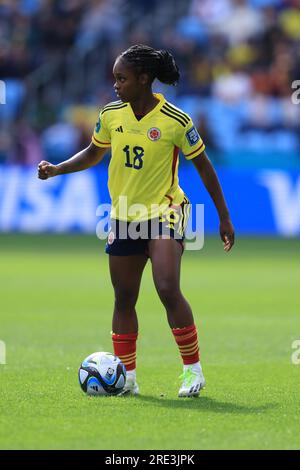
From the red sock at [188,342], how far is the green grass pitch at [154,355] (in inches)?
11.4

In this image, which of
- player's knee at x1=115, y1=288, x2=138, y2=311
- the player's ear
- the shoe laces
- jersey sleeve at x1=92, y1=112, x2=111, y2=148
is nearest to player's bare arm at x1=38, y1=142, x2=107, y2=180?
jersey sleeve at x1=92, y1=112, x2=111, y2=148

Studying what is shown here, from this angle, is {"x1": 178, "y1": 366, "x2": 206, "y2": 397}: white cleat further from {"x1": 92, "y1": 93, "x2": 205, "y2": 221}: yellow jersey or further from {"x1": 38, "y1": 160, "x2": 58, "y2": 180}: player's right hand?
{"x1": 38, "y1": 160, "x2": 58, "y2": 180}: player's right hand

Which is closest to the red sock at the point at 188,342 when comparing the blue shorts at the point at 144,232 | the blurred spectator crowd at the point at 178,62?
the blue shorts at the point at 144,232

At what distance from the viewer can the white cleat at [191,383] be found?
290 inches

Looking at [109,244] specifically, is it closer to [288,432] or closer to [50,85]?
[288,432]

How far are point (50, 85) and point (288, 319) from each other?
15.6m

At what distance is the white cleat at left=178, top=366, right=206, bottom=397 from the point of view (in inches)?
290

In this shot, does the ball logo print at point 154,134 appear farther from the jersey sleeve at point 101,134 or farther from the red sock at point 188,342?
the red sock at point 188,342

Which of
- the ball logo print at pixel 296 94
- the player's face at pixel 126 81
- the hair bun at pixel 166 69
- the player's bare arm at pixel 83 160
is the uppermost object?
the ball logo print at pixel 296 94

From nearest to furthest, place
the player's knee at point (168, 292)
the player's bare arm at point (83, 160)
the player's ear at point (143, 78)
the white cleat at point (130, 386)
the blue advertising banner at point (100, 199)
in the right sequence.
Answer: the player's knee at point (168, 292) → the player's ear at point (143, 78) → the white cleat at point (130, 386) → the player's bare arm at point (83, 160) → the blue advertising banner at point (100, 199)

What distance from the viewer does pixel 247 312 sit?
12734 mm

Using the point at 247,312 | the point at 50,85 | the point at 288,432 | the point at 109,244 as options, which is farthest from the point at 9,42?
the point at 288,432

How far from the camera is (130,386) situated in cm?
754

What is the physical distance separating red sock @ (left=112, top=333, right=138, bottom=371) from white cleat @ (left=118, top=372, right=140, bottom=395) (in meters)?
0.09
